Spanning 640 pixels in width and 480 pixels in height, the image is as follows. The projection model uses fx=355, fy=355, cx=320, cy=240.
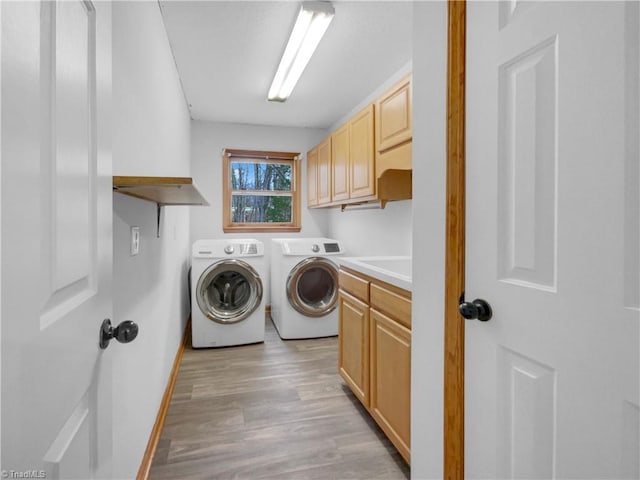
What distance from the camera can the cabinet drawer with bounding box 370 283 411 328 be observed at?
1.57 meters

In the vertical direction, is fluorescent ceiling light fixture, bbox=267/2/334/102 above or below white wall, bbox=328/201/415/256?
above

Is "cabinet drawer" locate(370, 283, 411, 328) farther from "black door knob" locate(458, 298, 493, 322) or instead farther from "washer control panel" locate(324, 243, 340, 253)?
"washer control panel" locate(324, 243, 340, 253)

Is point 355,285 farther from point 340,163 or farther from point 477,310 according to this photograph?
point 340,163

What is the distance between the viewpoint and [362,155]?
9.01ft

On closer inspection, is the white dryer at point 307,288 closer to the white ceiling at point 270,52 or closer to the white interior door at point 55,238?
the white ceiling at point 270,52

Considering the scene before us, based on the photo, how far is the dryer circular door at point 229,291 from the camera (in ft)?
11.0

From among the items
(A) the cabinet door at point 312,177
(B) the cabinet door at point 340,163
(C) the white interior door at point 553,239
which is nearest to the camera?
(C) the white interior door at point 553,239

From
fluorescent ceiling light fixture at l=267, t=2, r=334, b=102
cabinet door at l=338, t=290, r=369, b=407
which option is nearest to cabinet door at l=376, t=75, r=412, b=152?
fluorescent ceiling light fixture at l=267, t=2, r=334, b=102

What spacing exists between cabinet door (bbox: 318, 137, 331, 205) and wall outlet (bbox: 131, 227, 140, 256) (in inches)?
89.3

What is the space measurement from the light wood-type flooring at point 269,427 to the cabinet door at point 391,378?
0.57 feet

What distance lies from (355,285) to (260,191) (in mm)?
2752

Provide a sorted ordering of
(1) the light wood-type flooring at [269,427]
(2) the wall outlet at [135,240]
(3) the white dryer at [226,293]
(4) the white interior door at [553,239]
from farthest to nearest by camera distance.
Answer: (3) the white dryer at [226,293] → (1) the light wood-type flooring at [269,427] → (2) the wall outlet at [135,240] → (4) the white interior door at [553,239]

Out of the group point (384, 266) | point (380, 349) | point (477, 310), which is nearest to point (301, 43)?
point (384, 266)

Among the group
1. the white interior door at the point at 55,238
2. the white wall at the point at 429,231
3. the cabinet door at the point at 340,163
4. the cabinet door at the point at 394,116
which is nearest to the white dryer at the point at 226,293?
the cabinet door at the point at 340,163
